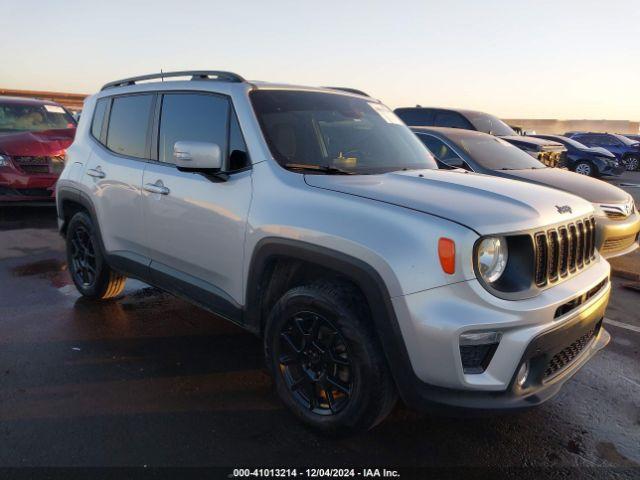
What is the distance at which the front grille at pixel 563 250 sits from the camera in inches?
99.5

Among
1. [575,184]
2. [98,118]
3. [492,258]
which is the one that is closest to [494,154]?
[575,184]

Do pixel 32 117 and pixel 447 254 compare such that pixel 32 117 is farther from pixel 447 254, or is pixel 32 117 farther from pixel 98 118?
pixel 447 254

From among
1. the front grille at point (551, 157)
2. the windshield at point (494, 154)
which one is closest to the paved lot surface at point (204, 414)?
the windshield at point (494, 154)

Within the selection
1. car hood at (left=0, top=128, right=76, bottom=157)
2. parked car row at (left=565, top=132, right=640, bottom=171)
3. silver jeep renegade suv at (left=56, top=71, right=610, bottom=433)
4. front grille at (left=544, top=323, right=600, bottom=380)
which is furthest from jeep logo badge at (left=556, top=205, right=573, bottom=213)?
parked car row at (left=565, top=132, right=640, bottom=171)

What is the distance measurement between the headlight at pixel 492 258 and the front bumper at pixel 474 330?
0.11 metres

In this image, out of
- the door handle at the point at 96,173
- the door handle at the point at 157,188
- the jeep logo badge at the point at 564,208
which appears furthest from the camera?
the door handle at the point at 96,173

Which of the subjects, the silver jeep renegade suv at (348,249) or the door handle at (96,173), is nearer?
the silver jeep renegade suv at (348,249)

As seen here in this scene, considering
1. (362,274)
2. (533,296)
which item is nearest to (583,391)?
(533,296)

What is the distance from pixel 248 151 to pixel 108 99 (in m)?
2.07

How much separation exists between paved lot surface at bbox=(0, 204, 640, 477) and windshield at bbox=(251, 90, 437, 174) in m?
1.49

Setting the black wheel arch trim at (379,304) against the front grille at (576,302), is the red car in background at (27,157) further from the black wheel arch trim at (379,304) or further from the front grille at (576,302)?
the front grille at (576,302)

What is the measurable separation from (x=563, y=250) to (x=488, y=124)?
884 cm

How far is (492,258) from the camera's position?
94.3 inches

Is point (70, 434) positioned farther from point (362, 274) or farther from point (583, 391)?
point (583, 391)
